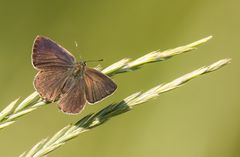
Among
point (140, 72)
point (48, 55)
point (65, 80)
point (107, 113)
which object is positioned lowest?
point (140, 72)

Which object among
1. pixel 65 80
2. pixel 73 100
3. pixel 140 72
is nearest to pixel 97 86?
pixel 73 100

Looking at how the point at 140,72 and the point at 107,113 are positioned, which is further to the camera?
the point at 140,72

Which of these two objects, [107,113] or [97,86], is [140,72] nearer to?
[97,86]

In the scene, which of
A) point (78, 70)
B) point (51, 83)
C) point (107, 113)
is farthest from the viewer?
point (78, 70)

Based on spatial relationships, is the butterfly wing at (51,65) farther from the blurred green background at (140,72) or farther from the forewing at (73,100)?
the blurred green background at (140,72)

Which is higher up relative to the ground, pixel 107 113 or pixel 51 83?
pixel 51 83

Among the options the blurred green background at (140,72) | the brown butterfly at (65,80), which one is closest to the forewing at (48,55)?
the brown butterfly at (65,80)
